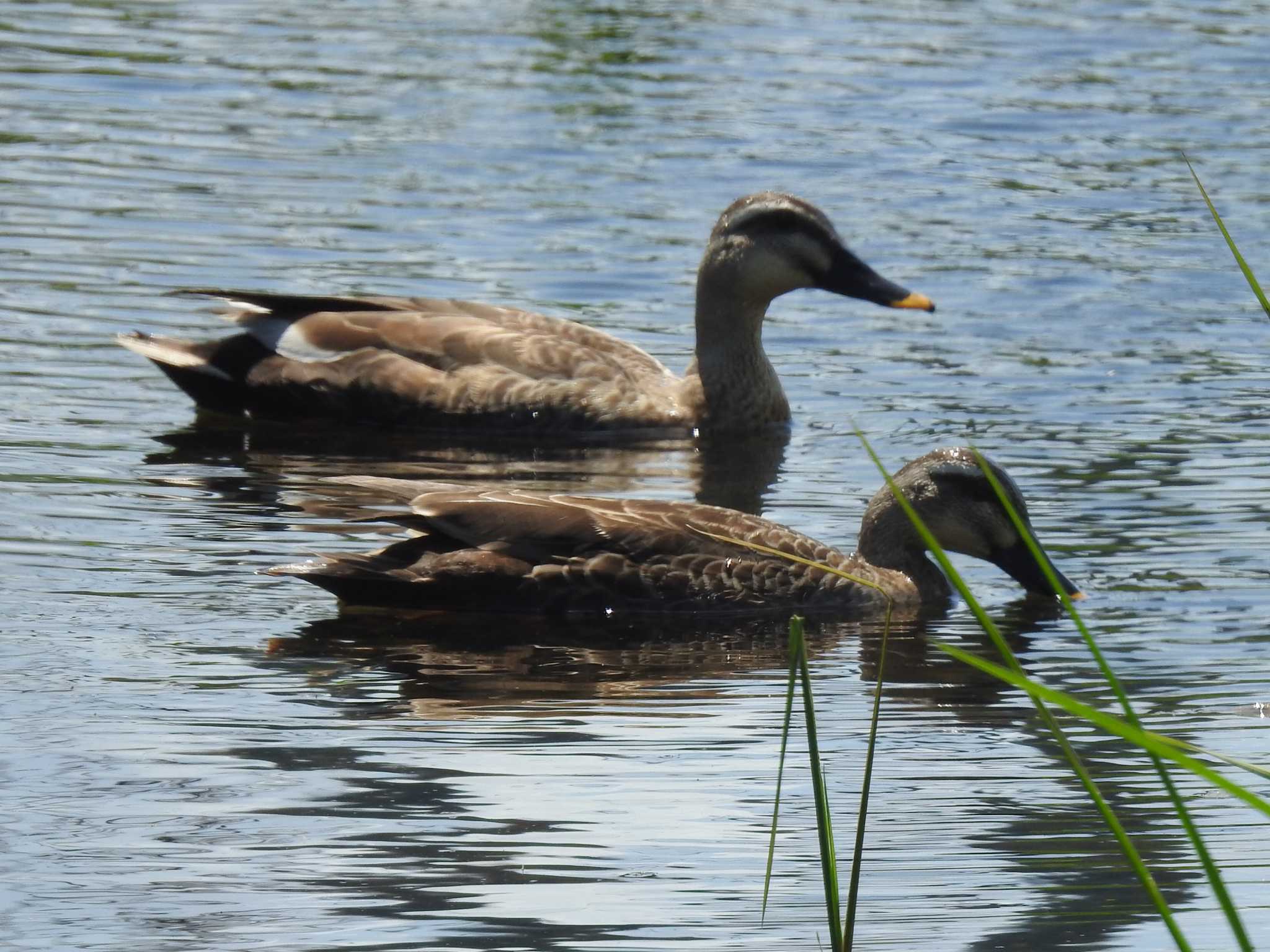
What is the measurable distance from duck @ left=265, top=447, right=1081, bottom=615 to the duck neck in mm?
2694

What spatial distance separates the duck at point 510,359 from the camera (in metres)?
11.3

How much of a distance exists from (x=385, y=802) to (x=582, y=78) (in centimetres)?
1312

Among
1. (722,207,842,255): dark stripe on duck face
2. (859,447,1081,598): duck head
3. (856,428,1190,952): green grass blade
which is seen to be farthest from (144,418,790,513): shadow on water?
(856,428,1190,952): green grass blade

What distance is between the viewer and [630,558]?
8.35 m

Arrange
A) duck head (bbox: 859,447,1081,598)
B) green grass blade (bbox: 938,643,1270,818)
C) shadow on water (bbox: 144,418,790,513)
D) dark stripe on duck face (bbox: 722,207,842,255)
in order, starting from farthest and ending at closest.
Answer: dark stripe on duck face (bbox: 722,207,842,255), shadow on water (bbox: 144,418,790,513), duck head (bbox: 859,447,1081,598), green grass blade (bbox: 938,643,1270,818)

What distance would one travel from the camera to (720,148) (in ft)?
54.6

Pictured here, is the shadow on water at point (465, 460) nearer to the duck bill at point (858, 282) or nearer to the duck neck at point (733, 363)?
the duck neck at point (733, 363)

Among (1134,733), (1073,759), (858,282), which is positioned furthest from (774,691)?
(858,282)

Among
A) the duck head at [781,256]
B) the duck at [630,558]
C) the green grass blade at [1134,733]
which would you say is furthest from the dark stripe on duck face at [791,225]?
the green grass blade at [1134,733]

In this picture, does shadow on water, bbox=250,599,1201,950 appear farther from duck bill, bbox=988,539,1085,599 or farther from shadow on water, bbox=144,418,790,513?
shadow on water, bbox=144,418,790,513

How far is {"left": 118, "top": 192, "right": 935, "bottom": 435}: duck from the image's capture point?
11312 mm

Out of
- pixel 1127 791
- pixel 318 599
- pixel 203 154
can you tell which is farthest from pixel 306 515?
pixel 203 154

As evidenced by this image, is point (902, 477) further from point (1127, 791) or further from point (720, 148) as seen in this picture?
point (720, 148)

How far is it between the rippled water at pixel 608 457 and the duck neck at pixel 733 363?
0.89ft
